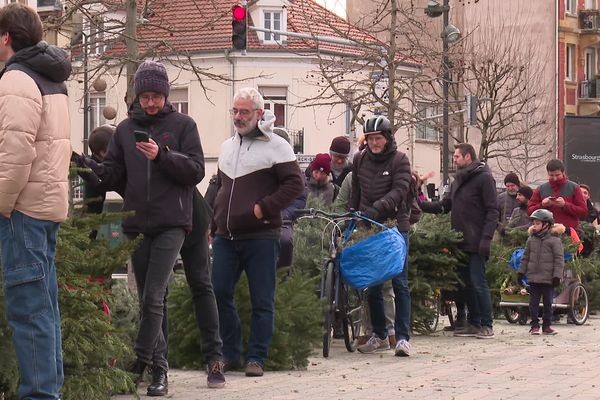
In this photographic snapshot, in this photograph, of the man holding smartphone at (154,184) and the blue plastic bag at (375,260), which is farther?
the blue plastic bag at (375,260)

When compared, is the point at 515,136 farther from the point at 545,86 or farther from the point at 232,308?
the point at 232,308

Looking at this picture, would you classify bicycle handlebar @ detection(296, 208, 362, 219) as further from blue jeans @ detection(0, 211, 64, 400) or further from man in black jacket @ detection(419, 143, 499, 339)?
blue jeans @ detection(0, 211, 64, 400)

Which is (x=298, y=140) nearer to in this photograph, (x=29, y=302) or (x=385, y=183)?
(x=385, y=183)

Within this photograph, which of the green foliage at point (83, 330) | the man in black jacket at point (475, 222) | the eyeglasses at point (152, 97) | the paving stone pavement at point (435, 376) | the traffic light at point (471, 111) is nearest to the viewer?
the green foliage at point (83, 330)

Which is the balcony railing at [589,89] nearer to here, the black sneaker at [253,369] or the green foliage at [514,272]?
the green foliage at [514,272]

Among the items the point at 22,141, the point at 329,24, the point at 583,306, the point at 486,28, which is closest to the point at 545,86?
the point at 486,28

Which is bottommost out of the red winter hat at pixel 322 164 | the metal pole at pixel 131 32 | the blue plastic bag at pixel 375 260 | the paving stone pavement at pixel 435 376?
the paving stone pavement at pixel 435 376

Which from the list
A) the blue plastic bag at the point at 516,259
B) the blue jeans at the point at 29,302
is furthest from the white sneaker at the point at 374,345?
the blue jeans at the point at 29,302

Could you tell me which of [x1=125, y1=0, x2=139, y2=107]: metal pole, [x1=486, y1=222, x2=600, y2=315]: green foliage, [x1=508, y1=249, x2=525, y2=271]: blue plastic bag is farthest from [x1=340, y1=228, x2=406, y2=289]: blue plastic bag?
[x1=486, y1=222, x2=600, y2=315]: green foliage

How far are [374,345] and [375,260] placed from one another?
946 mm

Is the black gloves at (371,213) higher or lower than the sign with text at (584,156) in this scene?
lower

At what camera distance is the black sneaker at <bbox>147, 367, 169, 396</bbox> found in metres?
10.0

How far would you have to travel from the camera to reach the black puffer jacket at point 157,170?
9.93m

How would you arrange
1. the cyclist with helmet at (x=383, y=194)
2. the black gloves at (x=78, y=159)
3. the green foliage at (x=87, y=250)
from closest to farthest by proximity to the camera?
the green foliage at (x=87, y=250) < the black gloves at (x=78, y=159) < the cyclist with helmet at (x=383, y=194)
